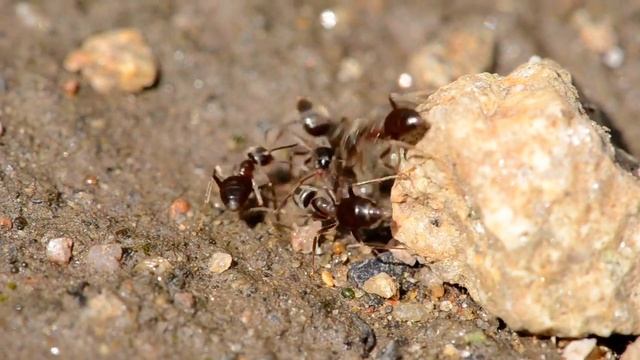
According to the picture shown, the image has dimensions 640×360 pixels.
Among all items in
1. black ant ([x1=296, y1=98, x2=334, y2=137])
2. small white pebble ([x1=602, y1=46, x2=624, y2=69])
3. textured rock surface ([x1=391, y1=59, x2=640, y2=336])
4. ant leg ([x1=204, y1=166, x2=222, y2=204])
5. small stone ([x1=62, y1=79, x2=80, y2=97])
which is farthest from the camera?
small white pebble ([x1=602, y1=46, x2=624, y2=69])

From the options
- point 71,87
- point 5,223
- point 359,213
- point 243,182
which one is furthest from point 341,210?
point 71,87

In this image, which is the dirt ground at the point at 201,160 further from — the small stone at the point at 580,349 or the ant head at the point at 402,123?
the ant head at the point at 402,123

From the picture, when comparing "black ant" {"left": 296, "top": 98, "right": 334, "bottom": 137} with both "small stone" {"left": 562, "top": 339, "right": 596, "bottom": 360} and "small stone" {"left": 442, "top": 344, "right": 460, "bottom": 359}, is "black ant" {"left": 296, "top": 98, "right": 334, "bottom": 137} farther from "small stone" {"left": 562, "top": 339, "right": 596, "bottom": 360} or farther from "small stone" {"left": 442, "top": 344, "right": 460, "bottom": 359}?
"small stone" {"left": 562, "top": 339, "right": 596, "bottom": 360}

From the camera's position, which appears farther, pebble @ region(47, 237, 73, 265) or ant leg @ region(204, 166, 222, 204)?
ant leg @ region(204, 166, 222, 204)

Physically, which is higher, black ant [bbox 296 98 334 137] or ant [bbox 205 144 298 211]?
black ant [bbox 296 98 334 137]

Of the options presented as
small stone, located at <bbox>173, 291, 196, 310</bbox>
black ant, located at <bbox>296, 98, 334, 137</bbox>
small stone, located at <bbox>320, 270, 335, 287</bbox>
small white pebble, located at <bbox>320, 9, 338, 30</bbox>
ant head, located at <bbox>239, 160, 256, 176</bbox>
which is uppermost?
small white pebble, located at <bbox>320, 9, 338, 30</bbox>

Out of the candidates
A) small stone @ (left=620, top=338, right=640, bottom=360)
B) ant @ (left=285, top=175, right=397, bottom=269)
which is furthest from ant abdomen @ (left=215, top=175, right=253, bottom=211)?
small stone @ (left=620, top=338, right=640, bottom=360)

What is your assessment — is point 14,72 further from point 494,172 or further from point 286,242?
point 494,172
